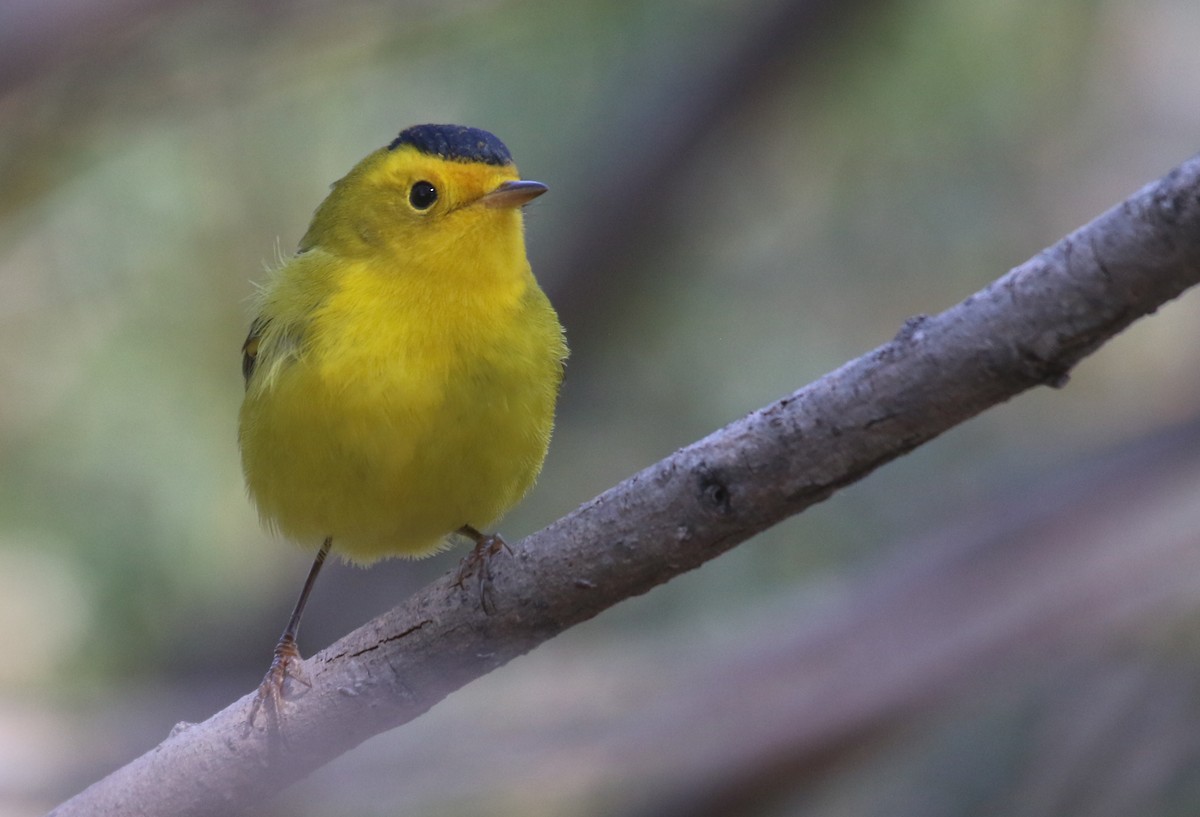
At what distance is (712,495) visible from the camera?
2705 mm

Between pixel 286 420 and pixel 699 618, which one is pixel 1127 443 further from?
pixel 286 420

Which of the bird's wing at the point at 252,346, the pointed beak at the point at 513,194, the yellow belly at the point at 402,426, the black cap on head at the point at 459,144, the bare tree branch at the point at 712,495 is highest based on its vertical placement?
the black cap on head at the point at 459,144

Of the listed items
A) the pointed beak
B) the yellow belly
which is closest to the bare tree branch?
the yellow belly

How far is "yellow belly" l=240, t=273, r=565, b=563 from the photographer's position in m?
3.72

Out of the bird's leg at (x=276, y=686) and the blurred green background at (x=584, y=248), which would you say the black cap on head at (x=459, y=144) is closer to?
the bird's leg at (x=276, y=686)

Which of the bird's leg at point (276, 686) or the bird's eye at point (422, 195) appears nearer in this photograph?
the bird's leg at point (276, 686)

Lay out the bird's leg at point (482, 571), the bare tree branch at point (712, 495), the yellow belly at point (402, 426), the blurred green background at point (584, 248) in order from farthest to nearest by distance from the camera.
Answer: the blurred green background at point (584, 248) → the yellow belly at point (402, 426) → the bird's leg at point (482, 571) → the bare tree branch at point (712, 495)

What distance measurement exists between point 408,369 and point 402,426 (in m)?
0.16

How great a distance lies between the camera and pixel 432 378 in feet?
12.3

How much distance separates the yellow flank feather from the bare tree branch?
517 millimetres

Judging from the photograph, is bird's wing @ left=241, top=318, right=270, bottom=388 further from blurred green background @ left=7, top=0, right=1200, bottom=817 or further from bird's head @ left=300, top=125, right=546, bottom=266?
blurred green background @ left=7, top=0, right=1200, bottom=817

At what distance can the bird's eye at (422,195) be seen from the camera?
4.24 meters

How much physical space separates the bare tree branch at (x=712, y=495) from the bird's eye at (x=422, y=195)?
1.36 meters

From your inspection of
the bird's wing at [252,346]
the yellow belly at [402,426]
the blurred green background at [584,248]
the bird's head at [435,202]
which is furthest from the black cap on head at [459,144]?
the blurred green background at [584,248]
